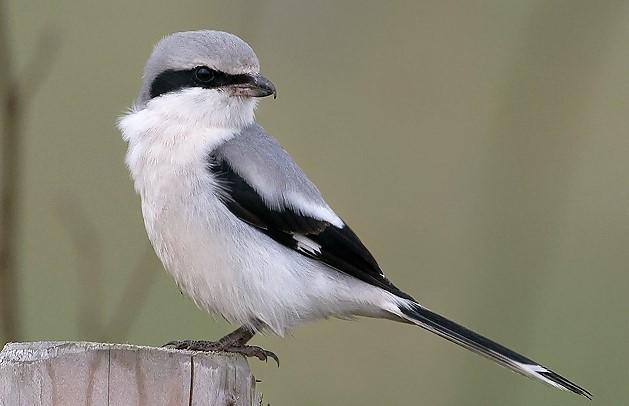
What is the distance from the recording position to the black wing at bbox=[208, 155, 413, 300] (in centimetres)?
306

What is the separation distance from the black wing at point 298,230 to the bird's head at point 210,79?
0.18 meters

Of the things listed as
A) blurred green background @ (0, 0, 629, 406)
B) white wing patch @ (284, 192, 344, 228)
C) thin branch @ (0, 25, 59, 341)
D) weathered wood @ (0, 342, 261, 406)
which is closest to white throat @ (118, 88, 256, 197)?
white wing patch @ (284, 192, 344, 228)

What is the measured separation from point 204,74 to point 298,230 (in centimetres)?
55

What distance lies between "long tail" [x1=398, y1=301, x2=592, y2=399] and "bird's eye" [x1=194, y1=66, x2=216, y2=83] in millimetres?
868

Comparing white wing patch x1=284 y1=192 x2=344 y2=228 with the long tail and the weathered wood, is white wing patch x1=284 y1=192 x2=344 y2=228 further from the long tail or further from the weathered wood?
the weathered wood

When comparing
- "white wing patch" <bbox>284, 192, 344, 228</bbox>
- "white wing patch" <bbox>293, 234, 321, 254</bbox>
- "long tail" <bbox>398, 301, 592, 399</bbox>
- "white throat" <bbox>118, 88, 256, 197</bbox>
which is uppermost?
"white throat" <bbox>118, 88, 256, 197</bbox>

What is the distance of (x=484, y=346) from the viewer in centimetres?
299

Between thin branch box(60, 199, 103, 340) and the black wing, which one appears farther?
thin branch box(60, 199, 103, 340)

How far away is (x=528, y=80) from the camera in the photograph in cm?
400

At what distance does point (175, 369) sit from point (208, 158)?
3.63 feet

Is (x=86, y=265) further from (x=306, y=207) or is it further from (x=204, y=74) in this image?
(x=306, y=207)

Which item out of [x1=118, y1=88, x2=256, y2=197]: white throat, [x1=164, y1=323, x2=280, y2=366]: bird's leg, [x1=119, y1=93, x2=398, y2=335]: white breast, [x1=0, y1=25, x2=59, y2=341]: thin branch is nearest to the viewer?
[x1=0, y1=25, x2=59, y2=341]: thin branch

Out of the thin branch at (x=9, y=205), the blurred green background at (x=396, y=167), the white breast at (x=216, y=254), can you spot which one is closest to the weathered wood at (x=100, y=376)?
the thin branch at (x=9, y=205)

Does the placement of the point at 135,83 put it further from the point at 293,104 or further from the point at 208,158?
the point at 208,158
